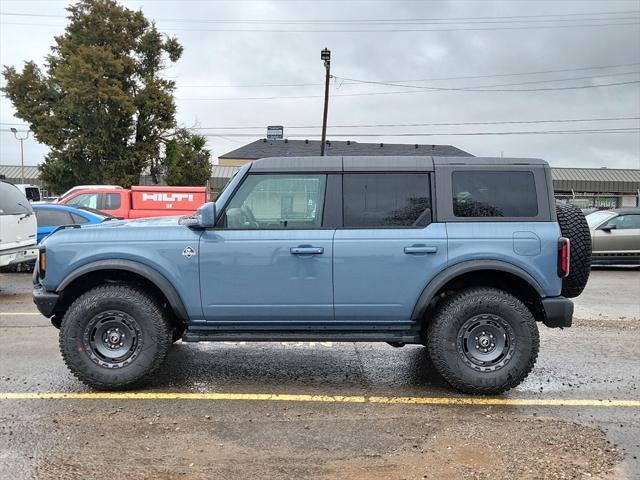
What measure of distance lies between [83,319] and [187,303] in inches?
34.0

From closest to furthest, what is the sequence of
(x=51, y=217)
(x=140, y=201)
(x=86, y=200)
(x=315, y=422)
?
(x=315, y=422), (x=51, y=217), (x=86, y=200), (x=140, y=201)

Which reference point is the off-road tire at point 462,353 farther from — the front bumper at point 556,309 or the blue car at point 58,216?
the blue car at point 58,216

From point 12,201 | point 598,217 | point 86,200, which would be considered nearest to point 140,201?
point 86,200

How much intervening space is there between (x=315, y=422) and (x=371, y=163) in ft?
7.03

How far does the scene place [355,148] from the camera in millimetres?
50906

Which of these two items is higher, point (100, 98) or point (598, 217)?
point (100, 98)

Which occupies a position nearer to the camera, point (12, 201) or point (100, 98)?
point (12, 201)

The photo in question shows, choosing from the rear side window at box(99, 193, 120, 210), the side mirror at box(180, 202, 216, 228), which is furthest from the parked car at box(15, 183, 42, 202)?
the side mirror at box(180, 202, 216, 228)

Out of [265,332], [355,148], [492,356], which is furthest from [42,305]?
[355,148]

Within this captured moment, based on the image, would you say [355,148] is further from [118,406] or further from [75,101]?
[118,406]

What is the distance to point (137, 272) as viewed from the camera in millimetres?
4371

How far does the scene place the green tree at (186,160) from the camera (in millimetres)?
33250

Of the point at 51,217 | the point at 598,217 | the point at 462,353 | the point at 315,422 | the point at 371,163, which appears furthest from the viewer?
the point at 598,217

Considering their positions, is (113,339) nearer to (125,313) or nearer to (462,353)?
(125,313)
